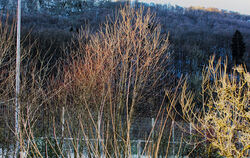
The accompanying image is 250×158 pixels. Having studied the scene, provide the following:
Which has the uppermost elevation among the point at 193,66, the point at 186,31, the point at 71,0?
the point at 71,0

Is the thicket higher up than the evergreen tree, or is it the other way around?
the thicket

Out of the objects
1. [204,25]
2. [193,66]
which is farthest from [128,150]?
[204,25]

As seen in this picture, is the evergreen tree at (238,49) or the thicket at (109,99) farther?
the evergreen tree at (238,49)

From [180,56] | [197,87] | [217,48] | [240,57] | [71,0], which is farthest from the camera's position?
[71,0]

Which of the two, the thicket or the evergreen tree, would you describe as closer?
the thicket

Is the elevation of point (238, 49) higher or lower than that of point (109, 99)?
lower

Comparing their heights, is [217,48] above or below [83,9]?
below

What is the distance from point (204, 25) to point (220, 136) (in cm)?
7176

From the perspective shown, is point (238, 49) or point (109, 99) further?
point (238, 49)

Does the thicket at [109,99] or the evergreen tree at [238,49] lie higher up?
the thicket at [109,99]

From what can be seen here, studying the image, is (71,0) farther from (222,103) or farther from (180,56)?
(222,103)

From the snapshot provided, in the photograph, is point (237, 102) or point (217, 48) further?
point (217, 48)

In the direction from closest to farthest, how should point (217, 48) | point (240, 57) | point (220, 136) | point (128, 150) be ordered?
1. point (128, 150)
2. point (220, 136)
3. point (240, 57)
4. point (217, 48)

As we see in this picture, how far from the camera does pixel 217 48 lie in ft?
199
